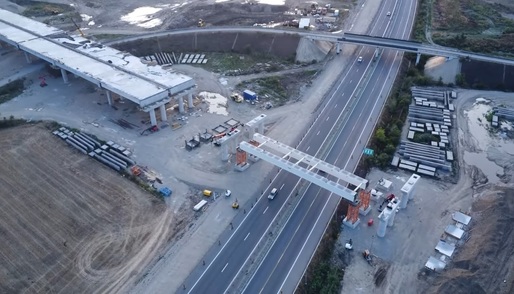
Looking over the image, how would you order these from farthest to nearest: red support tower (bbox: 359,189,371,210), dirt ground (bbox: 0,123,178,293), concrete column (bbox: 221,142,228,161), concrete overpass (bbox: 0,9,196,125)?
concrete overpass (bbox: 0,9,196,125)
concrete column (bbox: 221,142,228,161)
red support tower (bbox: 359,189,371,210)
dirt ground (bbox: 0,123,178,293)

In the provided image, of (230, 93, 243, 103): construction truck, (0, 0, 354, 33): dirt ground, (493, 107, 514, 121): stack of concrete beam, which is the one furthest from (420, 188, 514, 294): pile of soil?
(0, 0, 354, 33): dirt ground

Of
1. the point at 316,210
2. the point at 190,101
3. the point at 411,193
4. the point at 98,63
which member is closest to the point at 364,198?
the point at 316,210

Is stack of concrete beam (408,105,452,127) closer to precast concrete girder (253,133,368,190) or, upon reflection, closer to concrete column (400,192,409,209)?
concrete column (400,192,409,209)

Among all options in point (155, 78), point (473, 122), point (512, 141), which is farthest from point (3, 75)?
point (512, 141)

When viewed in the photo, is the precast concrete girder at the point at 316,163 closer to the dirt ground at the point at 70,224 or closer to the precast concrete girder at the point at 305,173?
the precast concrete girder at the point at 305,173

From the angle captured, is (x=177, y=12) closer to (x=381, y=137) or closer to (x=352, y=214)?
(x=381, y=137)

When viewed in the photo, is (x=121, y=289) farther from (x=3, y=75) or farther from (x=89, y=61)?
(x=3, y=75)
